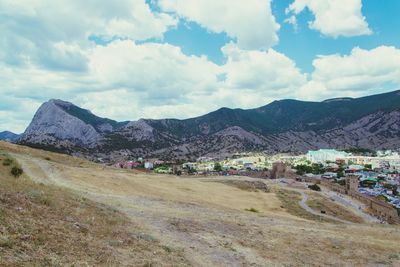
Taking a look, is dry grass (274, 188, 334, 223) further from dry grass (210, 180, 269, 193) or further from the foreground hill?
the foreground hill

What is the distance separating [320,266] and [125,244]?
9322mm

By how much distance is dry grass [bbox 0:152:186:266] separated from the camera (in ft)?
37.3

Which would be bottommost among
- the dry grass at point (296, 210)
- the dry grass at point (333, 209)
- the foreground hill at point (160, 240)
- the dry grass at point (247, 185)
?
the dry grass at point (333, 209)

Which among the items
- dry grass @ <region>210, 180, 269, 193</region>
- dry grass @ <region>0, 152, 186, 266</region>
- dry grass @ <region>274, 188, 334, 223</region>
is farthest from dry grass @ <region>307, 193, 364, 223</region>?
dry grass @ <region>0, 152, 186, 266</region>

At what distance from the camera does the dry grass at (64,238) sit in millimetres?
11383

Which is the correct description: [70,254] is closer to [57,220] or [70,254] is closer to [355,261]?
[57,220]

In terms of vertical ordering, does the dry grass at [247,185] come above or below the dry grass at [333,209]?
above

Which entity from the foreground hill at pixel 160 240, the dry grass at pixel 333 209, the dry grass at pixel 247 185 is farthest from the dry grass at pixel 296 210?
the foreground hill at pixel 160 240

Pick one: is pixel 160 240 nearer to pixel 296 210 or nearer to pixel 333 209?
pixel 296 210

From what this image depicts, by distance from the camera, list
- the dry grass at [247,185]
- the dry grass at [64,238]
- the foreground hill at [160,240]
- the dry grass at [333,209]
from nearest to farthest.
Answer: the dry grass at [64,238] → the foreground hill at [160,240] → the dry grass at [333,209] → the dry grass at [247,185]

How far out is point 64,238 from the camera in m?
13.8

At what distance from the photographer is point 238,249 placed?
1944 centimetres

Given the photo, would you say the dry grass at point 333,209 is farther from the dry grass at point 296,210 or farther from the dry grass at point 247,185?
the dry grass at point 247,185

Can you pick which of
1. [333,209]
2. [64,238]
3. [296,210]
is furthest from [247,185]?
[64,238]
